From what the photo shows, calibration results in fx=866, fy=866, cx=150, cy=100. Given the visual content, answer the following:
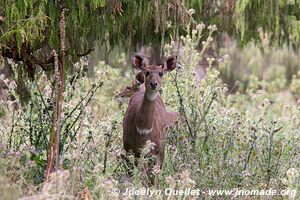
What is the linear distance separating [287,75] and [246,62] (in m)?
1.26

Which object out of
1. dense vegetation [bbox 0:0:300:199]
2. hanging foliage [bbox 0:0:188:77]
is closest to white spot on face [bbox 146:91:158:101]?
dense vegetation [bbox 0:0:300:199]

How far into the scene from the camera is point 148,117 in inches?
336

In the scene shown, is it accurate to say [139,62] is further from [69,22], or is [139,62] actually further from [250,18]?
[250,18]

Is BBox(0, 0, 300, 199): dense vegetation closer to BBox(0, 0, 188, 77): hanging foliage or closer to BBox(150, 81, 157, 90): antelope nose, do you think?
BBox(0, 0, 188, 77): hanging foliage

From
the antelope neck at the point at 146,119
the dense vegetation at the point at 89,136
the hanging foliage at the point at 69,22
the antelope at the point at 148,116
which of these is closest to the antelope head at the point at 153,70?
the antelope at the point at 148,116

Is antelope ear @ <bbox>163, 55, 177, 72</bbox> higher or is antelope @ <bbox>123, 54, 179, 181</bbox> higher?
antelope ear @ <bbox>163, 55, 177, 72</bbox>

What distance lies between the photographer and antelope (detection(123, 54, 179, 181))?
27.1 ft

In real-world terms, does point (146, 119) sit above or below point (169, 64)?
below

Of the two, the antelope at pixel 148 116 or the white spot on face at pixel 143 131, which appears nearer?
the antelope at pixel 148 116

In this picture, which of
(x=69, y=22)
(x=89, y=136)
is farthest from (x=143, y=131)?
(x=69, y=22)

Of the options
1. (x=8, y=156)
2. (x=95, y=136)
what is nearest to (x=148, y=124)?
(x=95, y=136)

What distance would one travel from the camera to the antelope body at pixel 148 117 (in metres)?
8.26

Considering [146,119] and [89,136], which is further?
[146,119]

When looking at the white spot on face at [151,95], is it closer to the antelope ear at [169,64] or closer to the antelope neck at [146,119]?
the antelope neck at [146,119]
